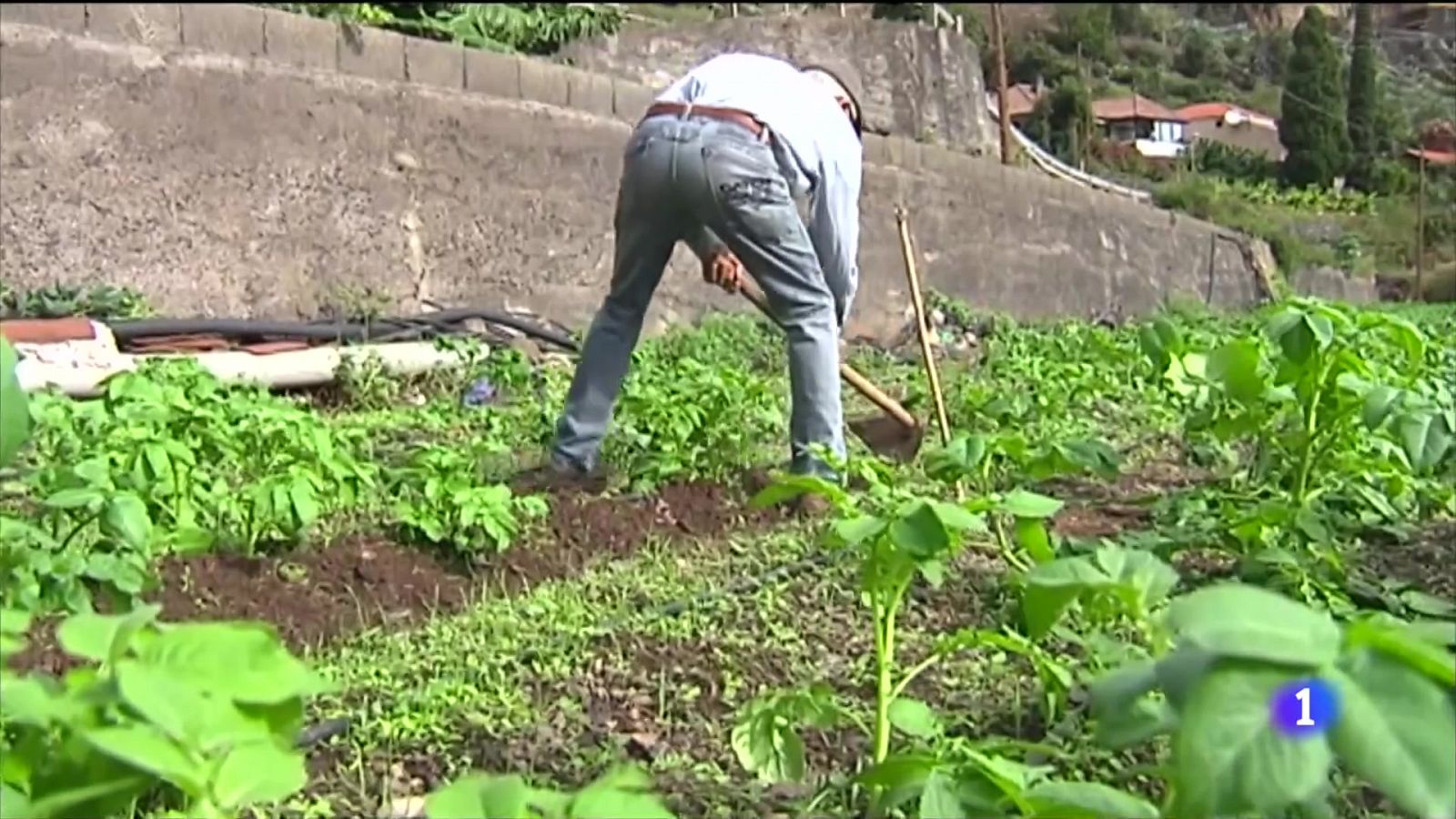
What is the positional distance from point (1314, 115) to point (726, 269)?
17162 millimetres

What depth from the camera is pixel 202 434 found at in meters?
3.48

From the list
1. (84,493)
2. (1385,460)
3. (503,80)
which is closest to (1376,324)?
(1385,460)

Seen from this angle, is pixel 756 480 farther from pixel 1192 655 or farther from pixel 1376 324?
pixel 1192 655

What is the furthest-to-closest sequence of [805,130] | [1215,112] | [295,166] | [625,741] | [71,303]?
[1215,112]
[295,166]
[71,303]
[805,130]
[625,741]

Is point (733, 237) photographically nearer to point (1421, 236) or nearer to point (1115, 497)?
point (1115, 497)

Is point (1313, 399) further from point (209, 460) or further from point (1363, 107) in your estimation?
point (1363, 107)

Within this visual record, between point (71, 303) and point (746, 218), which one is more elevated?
point (746, 218)

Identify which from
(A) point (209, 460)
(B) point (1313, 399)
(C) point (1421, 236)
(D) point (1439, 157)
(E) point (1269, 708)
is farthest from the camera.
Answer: (D) point (1439, 157)

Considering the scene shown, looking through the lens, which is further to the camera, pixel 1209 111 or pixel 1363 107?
pixel 1209 111

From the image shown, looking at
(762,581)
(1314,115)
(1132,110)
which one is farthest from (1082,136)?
(762,581)

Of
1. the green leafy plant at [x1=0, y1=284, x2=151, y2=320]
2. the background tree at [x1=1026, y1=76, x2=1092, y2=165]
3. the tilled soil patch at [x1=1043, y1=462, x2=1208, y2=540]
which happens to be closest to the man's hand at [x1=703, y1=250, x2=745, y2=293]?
the tilled soil patch at [x1=1043, y1=462, x2=1208, y2=540]

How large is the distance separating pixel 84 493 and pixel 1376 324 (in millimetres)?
2368

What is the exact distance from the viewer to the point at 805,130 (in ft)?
14.0

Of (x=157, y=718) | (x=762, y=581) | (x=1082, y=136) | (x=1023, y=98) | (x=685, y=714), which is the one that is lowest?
(x=1082, y=136)
